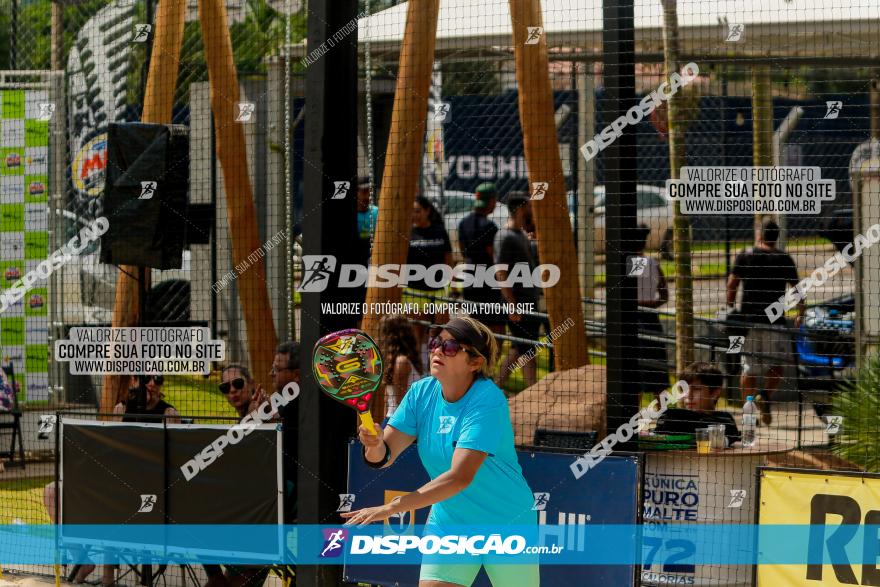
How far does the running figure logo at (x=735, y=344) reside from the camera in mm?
8820

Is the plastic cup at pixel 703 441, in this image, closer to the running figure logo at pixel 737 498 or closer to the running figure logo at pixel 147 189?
the running figure logo at pixel 737 498

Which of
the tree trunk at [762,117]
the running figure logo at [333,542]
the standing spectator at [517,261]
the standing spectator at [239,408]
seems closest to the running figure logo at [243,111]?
the standing spectator at [239,408]

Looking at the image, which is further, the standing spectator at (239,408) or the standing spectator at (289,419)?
the standing spectator at (239,408)

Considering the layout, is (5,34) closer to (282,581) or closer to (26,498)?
(26,498)

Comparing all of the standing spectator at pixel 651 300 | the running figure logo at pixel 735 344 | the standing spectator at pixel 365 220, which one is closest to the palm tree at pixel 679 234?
the running figure logo at pixel 735 344

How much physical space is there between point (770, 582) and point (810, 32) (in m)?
6.21

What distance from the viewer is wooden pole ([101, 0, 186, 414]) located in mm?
9562

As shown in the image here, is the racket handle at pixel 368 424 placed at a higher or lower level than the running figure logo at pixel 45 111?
lower

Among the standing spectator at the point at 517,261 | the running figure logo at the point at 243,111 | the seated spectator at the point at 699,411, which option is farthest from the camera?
the standing spectator at the point at 517,261

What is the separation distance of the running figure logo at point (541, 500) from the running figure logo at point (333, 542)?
1261mm

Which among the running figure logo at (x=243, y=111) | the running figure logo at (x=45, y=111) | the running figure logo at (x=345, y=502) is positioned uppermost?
the running figure logo at (x=45, y=111)

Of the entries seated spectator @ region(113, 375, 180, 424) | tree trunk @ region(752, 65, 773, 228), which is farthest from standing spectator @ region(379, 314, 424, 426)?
tree trunk @ region(752, 65, 773, 228)

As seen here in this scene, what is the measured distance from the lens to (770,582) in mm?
6137

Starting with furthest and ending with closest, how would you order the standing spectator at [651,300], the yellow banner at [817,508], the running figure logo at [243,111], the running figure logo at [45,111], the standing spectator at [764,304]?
the running figure logo at [45,111] → the standing spectator at [651,300] → the standing spectator at [764,304] → the running figure logo at [243,111] → the yellow banner at [817,508]
